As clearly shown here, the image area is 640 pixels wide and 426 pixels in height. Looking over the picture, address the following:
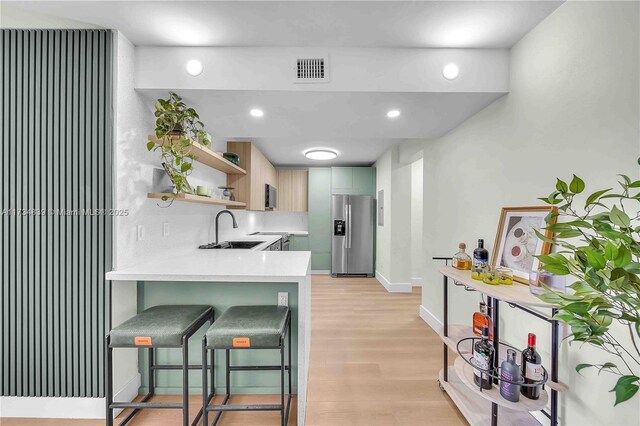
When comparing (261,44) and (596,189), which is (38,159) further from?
(596,189)

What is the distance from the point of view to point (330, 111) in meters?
2.22

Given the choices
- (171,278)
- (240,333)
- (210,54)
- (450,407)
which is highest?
(210,54)

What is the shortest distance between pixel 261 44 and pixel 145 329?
186cm

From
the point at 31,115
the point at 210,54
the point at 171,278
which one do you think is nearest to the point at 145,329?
the point at 171,278

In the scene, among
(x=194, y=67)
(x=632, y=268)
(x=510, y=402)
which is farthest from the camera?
(x=194, y=67)

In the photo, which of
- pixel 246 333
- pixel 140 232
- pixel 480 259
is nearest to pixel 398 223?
pixel 480 259

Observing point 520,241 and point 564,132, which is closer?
point 564,132

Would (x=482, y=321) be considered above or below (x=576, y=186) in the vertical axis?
below

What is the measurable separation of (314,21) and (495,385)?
2.32m

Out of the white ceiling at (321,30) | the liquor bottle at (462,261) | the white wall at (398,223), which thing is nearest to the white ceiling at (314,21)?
the white ceiling at (321,30)

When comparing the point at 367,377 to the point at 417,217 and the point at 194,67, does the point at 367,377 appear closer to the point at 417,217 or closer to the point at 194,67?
the point at 194,67

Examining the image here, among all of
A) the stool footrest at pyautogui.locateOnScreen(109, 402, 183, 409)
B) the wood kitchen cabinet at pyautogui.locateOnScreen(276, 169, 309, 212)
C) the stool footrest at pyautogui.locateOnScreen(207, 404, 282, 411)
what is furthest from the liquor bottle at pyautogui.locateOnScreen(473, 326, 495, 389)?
the wood kitchen cabinet at pyautogui.locateOnScreen(276, 169, 309, 212)

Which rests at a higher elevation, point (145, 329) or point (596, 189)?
point (596, 189)

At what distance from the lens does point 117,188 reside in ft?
5.73
